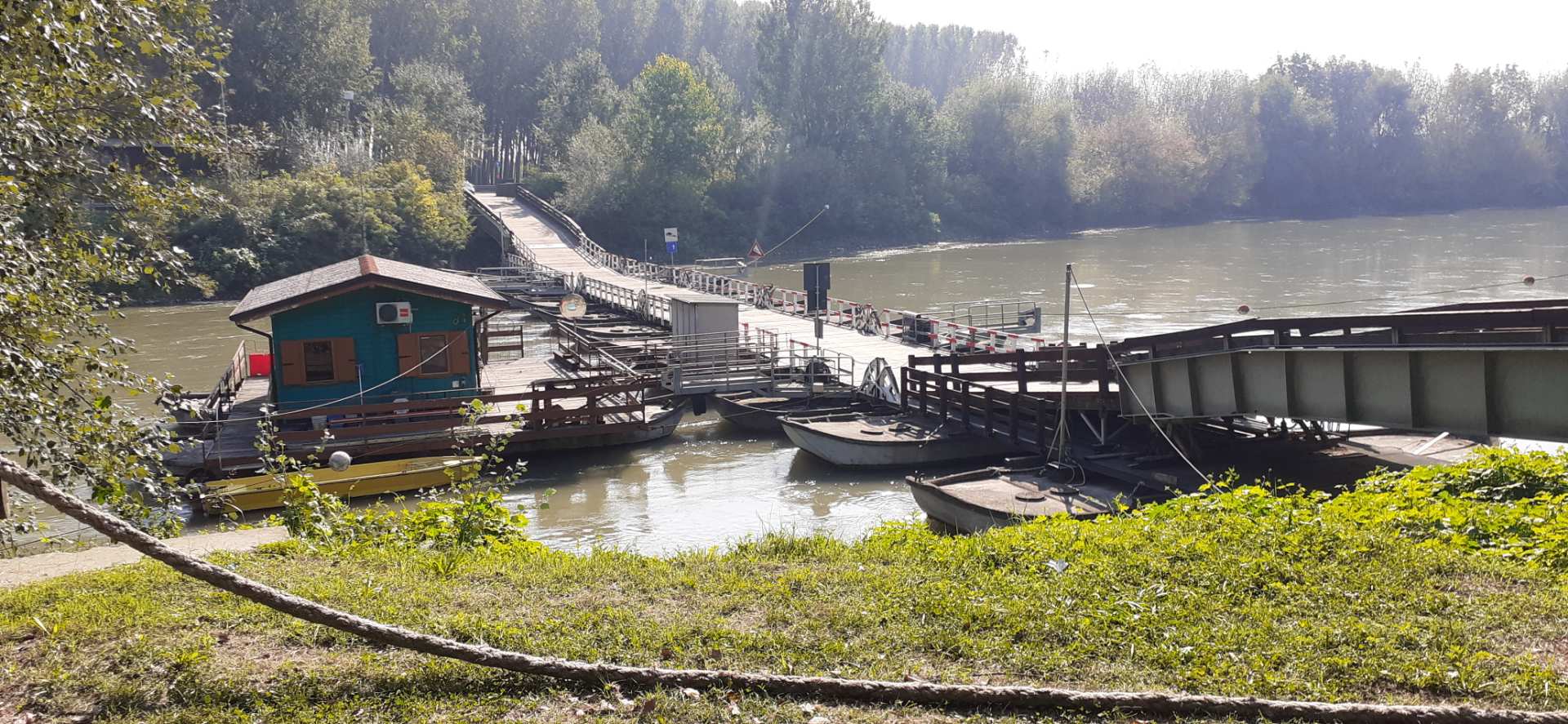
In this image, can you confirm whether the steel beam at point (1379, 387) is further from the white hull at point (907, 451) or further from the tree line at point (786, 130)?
the tree line at point (786, 130)

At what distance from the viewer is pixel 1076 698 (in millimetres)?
5867

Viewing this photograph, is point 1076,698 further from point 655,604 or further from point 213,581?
point 213,581

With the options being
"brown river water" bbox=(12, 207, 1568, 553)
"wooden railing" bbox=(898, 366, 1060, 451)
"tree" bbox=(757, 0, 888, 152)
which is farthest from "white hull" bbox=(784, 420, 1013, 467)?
"tree" bbox=(757, 0, 888, 152)

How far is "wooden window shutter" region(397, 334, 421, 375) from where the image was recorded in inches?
927

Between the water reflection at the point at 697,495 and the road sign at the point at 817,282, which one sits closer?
the water reflection at the point at 697,495

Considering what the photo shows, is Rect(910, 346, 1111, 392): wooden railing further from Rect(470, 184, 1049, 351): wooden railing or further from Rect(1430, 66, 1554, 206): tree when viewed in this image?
Rect(1430, 66, 1554, 206): tree

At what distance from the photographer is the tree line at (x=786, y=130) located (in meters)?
83.6

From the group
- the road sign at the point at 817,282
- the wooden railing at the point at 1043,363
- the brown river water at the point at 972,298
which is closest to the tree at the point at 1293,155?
the brown river water at the point at 972,298

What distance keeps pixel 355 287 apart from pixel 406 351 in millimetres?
1718

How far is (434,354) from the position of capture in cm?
2388

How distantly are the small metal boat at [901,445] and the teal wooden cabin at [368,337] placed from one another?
25.0 ft

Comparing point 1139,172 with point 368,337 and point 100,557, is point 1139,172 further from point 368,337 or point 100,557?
point 100,557

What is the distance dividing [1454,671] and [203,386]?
37.8 m

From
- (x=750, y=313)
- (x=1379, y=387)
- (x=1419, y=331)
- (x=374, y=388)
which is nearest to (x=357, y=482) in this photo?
(x=374, y=388)
